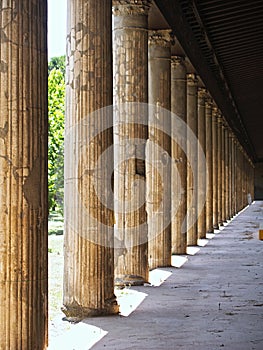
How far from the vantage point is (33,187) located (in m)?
6.61

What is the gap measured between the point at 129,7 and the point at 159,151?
3.94 meters

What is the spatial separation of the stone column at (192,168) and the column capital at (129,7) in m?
8.40

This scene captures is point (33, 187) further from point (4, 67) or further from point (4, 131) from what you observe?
point (4, 67)

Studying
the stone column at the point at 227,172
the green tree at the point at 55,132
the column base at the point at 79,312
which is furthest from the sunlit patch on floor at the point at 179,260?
the green tree at the point at 55,132

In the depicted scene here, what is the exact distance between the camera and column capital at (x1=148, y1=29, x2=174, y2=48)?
1506 cm

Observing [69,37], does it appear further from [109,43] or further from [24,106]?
[24,106]

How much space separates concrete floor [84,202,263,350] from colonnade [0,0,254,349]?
24.5 inches

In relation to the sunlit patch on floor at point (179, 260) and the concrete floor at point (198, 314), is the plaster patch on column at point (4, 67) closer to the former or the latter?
the concrete floor at point (198, 314)

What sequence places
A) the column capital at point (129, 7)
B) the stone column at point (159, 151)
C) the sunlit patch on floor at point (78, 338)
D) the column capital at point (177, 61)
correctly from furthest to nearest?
the column capital at point (177, 61) → the stone column at point (159, 151) → the column capital at point (129, 7) → the sunlit patch on floor at point (78, 338)

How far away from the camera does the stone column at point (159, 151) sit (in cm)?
1506

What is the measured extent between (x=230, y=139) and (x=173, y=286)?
25.0 meters

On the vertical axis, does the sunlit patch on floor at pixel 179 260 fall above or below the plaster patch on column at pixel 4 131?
below

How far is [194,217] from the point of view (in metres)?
20.5

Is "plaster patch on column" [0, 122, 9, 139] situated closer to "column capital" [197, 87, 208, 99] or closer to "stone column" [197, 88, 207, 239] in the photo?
"stone column" [197, 88, 207, 239]
